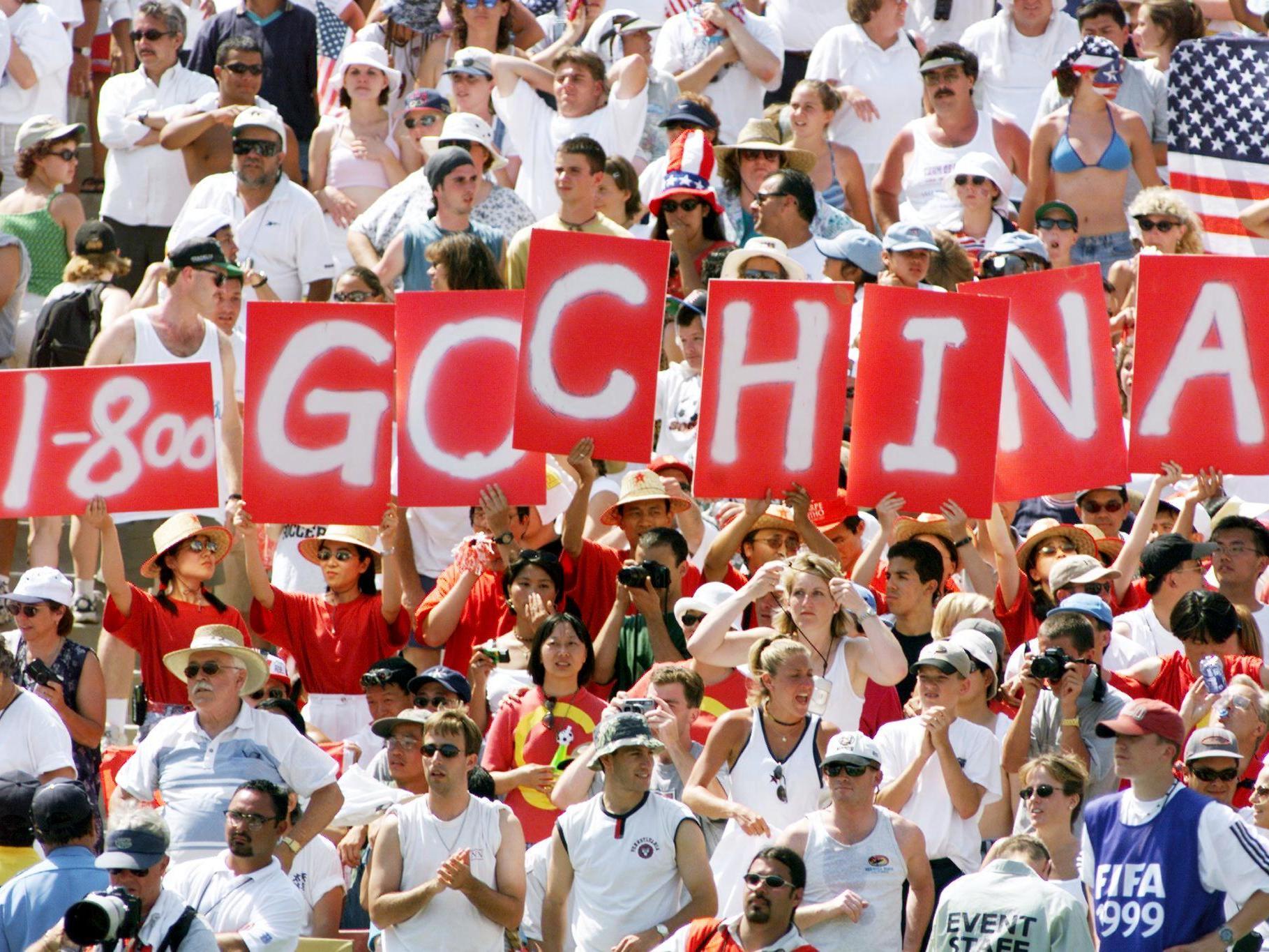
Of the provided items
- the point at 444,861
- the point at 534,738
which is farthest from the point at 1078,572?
the point at 444,861

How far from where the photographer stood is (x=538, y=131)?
13008mm

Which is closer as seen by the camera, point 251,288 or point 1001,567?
point 1001,567

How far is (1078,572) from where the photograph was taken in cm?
869

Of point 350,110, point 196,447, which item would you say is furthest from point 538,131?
point 196,447

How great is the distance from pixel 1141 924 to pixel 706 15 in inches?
302

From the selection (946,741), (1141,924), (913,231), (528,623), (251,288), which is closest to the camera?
(1141,924)

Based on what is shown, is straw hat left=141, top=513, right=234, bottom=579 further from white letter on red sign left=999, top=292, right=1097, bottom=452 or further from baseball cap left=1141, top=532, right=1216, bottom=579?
baseball cap left=1141, top=532, right=1216, bottom=579

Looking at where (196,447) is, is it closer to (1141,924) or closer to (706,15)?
(1141,924)

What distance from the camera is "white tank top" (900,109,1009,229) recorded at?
12188 millimetres

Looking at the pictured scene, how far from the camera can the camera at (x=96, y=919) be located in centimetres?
612

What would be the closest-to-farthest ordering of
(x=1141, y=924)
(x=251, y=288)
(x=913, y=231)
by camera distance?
1. (x=1141, y=924)
2. (x=913, y=231)
3. (x=251, y=288)

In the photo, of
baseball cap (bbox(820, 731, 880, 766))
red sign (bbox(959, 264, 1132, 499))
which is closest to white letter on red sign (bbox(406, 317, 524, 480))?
red sign (bbox(959, 264, 1132, 499))

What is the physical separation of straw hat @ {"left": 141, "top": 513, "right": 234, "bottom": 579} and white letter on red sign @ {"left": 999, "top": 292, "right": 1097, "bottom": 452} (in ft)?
9.72

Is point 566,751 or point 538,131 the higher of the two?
point 538,131
